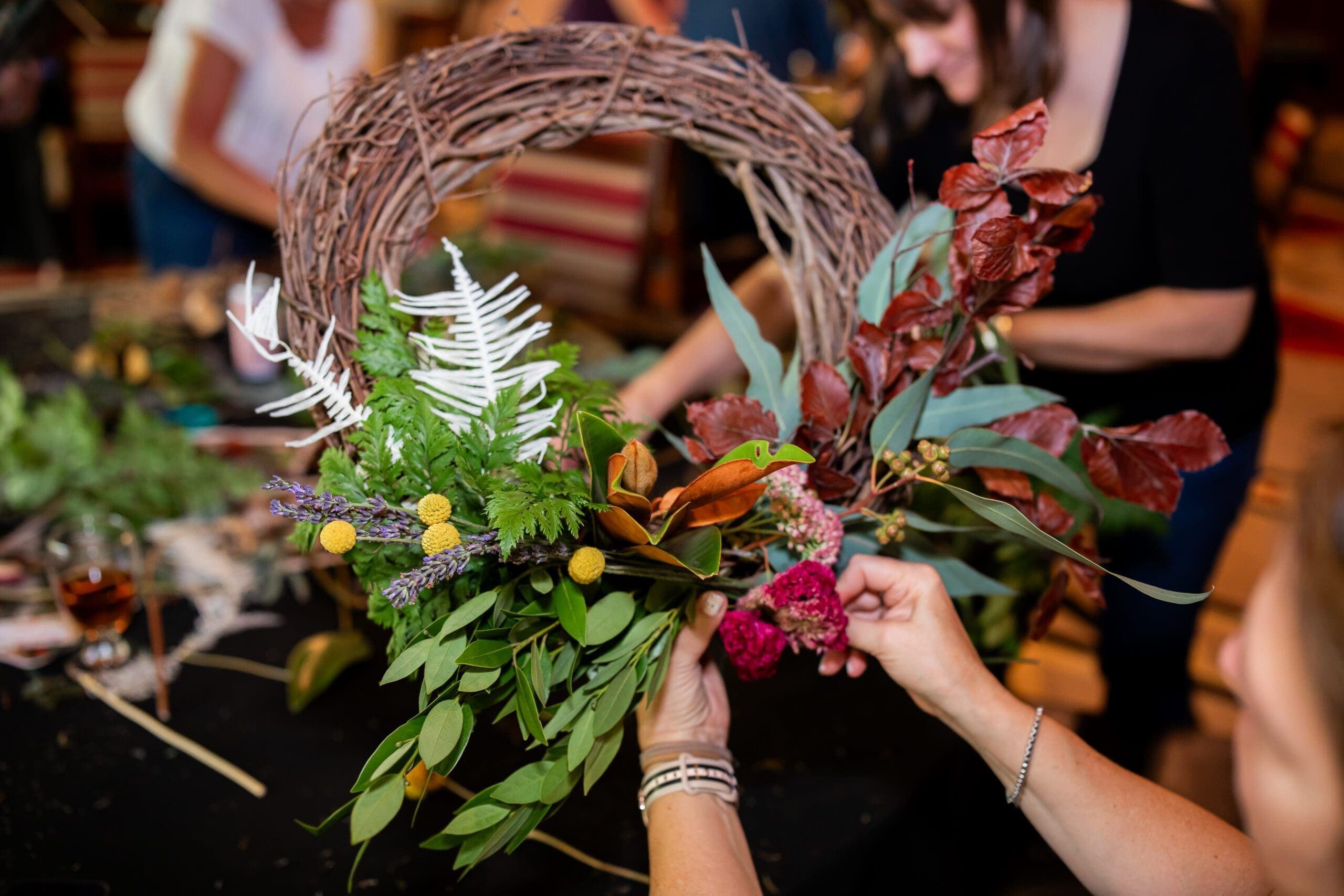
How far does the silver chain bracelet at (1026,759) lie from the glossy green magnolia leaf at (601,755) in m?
0.33

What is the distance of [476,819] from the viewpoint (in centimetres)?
70

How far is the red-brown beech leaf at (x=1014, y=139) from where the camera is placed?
768 millimetres

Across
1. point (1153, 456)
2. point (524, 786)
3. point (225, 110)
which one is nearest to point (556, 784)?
point (524, 786)

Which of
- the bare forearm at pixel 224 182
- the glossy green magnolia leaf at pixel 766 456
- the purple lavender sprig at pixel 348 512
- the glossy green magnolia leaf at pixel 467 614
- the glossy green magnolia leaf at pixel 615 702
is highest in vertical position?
the glossy green magnolia leaf at pixel 766 456

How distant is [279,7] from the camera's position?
7.31 feet

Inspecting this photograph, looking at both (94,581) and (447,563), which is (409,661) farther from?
(94,581)

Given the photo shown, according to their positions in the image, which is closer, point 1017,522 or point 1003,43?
point 1017,522

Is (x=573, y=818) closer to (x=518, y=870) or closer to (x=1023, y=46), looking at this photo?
(x=518, y=870)

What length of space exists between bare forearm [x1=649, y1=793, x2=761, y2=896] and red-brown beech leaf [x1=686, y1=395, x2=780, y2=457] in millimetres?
291

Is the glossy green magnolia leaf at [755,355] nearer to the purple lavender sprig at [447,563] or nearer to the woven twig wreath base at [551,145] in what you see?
the woven twig wreath base at [551,145]

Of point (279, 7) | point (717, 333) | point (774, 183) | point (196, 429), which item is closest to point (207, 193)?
point (279, 7)

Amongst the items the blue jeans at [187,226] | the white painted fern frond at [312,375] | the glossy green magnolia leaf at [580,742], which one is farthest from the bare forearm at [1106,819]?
the blue jeans at [187,226]

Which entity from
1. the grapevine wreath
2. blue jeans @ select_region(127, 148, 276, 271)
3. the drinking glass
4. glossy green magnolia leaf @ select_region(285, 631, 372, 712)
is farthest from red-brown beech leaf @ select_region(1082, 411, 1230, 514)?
blue jeans @ select_region(127, 148, 276, 271)

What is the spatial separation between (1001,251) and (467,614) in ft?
1.60
